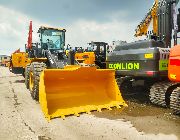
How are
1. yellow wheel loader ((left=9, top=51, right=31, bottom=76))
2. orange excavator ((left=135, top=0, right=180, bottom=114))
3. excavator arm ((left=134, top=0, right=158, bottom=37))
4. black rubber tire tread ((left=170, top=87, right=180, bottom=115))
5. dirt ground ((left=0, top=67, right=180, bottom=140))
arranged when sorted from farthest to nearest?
yellow wheel loader ((left=9, top=51, right=31, bottom=76)) < excavator arm ((left=134, top=0, right=158, bottom=37)) < orange excavator ((left=135, top=0, right=180, bottom=114)) < black rubber tire tread ((left=170, top=87, right=180, bottom=115)) < dirt ground ((left=0, top=67, right=180, bottom=140))

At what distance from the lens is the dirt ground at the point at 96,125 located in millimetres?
4496

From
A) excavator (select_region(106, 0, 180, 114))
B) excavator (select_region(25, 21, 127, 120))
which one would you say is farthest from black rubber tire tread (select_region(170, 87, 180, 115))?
excavator (select_region(25, 21, 127, 120))

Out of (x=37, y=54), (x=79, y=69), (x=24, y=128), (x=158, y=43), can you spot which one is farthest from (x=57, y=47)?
(x=24, y=128)

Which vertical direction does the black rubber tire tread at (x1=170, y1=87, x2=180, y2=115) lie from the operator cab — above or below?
below

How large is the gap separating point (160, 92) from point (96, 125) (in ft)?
6.95

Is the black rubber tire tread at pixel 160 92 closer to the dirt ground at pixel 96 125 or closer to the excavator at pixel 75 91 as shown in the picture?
the dirt ground at pixel 96 125

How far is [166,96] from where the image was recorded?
20.9 ft

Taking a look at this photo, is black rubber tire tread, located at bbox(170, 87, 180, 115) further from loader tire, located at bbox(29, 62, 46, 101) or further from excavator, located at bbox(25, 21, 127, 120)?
loader tire, located at bbox(29, 62, 46, 101)

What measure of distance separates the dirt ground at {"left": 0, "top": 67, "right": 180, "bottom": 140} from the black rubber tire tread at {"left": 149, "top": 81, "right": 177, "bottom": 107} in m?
0.17

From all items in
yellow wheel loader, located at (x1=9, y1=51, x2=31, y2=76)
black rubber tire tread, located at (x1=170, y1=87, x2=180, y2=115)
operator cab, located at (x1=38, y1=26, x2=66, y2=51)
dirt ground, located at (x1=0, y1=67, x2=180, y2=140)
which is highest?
operator cab, located at (x1=38, y1=26, x2=66, y2=51)

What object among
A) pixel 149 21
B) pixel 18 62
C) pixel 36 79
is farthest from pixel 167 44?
pixel 18 62

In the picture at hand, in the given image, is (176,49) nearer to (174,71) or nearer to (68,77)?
(174,71)

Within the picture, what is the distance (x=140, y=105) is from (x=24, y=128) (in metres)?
3.30

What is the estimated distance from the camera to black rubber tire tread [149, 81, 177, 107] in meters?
6.34
